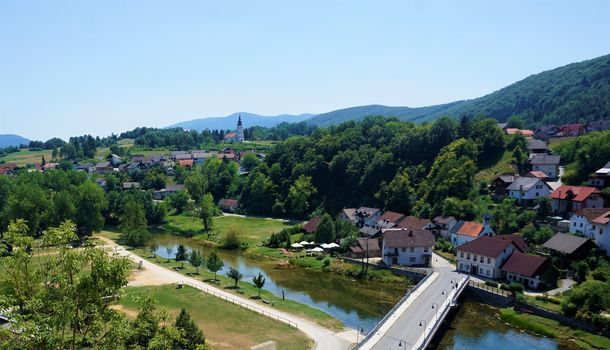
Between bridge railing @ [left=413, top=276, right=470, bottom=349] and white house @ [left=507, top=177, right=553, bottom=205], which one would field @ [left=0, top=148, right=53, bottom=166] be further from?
bridge railing @ [left=413, top=276, right=470, bottom=349]

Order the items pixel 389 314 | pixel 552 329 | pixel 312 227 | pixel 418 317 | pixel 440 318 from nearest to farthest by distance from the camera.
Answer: pixel 440 318
pixel 389 314
pixel 418 317
pixel 552 329
pixel 312 227

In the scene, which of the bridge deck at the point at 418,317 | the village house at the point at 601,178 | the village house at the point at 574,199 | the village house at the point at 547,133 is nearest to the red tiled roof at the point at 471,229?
the bridge deck at the point at 418,317

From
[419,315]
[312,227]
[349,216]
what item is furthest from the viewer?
[349,216]

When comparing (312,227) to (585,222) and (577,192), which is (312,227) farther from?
(577,192)

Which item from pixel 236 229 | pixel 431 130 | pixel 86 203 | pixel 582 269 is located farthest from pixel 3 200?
pixel 582 269

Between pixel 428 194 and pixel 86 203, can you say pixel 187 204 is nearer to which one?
pixel 86 203

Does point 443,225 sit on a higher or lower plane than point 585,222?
lower

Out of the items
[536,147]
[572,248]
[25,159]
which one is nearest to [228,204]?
[536,147]

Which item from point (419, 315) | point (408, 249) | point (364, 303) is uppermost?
point (408, 249)
